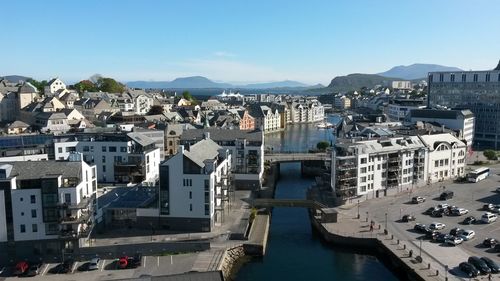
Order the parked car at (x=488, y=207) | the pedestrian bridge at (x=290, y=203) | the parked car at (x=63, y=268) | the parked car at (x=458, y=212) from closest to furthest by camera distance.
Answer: the parked car at (x=63, y=268) < the parked car at (x=458, y=212) < the parked car at (x=488, y=207) < the pedestrian bridge at (x=290, y=203)

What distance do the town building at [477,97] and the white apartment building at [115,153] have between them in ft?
226

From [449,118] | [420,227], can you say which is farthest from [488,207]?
[449,118]

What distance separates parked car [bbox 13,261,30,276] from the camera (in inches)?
1265

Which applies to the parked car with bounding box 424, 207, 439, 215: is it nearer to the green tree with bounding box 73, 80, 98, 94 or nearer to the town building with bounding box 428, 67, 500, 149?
the town building with bounding box 428, 67, 500, 149

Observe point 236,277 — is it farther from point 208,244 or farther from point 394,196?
point 394,196

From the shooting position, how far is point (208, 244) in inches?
1437

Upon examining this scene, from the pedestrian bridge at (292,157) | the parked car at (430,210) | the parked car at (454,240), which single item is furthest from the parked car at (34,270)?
the pedestrian bridge at (292,157)

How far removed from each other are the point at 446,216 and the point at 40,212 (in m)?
36.0

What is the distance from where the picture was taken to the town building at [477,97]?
9594 cm

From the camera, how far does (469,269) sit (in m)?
31.4

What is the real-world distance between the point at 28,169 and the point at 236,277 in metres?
17.8

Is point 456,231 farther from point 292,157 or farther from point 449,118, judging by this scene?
point 449,118

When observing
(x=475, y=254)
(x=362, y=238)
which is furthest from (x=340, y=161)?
(x=475, y=254)

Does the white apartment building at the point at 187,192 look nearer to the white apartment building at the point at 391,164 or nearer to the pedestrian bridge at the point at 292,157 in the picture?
the white apartment building at the point at 391,164
